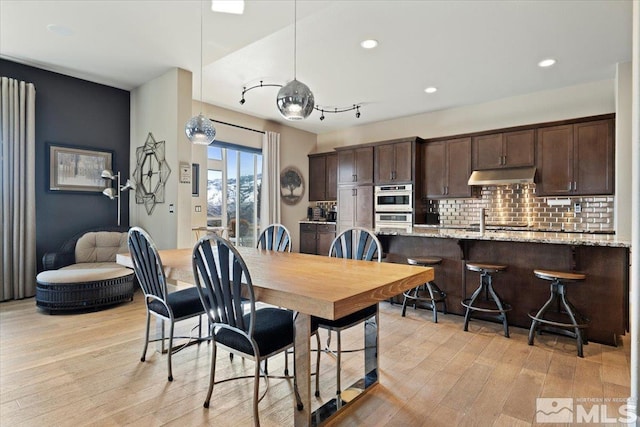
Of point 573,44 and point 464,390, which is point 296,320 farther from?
point 573,44

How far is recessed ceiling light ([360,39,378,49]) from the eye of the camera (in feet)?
11.5

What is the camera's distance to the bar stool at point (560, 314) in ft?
8.80

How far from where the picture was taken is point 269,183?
21.2 ft

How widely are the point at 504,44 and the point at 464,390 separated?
3382 mm

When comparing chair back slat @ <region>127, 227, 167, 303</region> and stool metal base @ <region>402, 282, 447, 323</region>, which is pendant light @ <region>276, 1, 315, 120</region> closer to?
chair back slat @ <region>127, 227, 167, 303</region>

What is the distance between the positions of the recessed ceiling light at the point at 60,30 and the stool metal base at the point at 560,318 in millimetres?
5152

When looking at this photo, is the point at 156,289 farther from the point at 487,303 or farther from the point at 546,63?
the point at 546,63

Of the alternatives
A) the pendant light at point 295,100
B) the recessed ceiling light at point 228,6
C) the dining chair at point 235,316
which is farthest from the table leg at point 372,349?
the recessed ceiling light at point 228,6

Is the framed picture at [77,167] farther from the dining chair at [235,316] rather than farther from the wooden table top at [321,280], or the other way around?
the dining chair at [235,316]

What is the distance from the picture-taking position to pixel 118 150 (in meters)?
4.96

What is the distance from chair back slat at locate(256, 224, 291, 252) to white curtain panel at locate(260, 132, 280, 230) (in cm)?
301

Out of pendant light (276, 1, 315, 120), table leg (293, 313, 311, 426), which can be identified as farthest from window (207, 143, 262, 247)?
table leg (293, 313, 311, 426)

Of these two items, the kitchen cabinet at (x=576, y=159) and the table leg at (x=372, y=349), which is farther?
the kitchen cabinet at (x=576, y=159)

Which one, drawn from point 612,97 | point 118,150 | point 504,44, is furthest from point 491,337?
point 118,150
